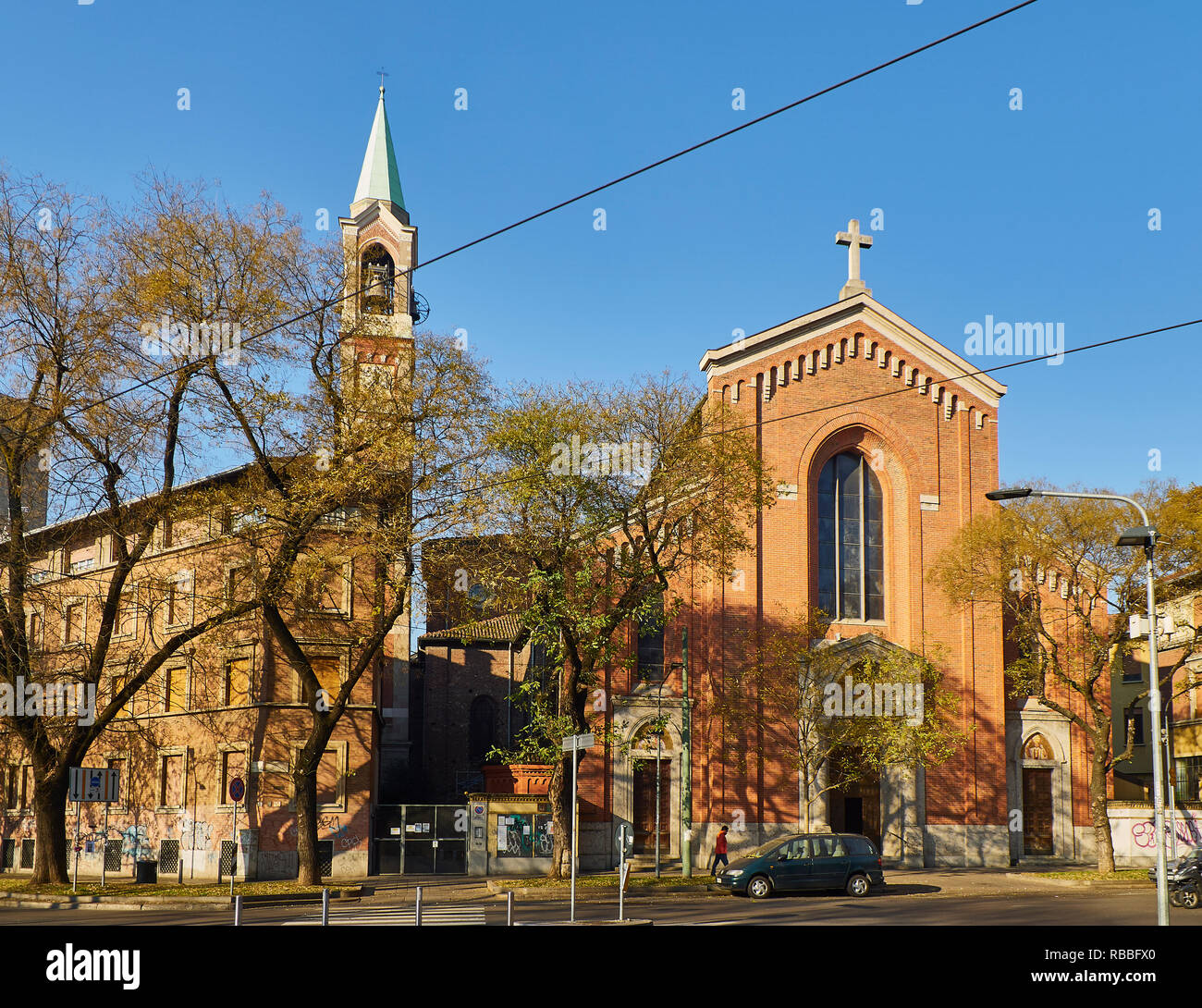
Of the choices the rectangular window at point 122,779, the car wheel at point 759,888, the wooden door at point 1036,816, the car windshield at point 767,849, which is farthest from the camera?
the wooden door at point 1036,816

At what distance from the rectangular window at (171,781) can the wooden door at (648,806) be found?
13763 millimetres

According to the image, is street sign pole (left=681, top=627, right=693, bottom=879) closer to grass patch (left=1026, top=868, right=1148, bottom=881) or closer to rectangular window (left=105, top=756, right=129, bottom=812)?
grass patch (left=1026, top=868, right=1148, bottom=881)

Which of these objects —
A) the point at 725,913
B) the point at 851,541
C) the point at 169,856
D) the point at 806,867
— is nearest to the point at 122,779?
the point at 169,856

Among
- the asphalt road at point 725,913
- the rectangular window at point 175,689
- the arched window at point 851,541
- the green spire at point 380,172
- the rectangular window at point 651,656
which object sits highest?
the green spire at point 380,172

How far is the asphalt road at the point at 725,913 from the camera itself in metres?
20.9

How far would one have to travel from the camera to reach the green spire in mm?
40000

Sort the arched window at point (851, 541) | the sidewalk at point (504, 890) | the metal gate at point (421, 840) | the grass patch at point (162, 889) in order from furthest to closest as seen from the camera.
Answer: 1. the arched window at point (851, 541)
2. the metal gate at point (421, 840)
3. the grass patch at point (162, 889)
4. the sidewalk at point (504, 890)

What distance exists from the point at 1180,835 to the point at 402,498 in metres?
28.5

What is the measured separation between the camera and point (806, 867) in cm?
2745

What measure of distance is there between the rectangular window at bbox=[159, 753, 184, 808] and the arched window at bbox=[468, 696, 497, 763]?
52.8ft

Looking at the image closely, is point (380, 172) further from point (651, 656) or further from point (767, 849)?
point (767, 849)

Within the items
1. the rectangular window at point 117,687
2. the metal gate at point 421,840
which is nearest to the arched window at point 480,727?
the metal gate at point 421,840

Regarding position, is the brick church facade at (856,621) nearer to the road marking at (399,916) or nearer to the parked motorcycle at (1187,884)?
the parked motorcycle at (1187,884)

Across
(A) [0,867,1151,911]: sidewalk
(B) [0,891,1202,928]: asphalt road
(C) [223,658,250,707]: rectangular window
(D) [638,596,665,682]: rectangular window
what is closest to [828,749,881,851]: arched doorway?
(A) [0,867,1151,911]: sidewalk
